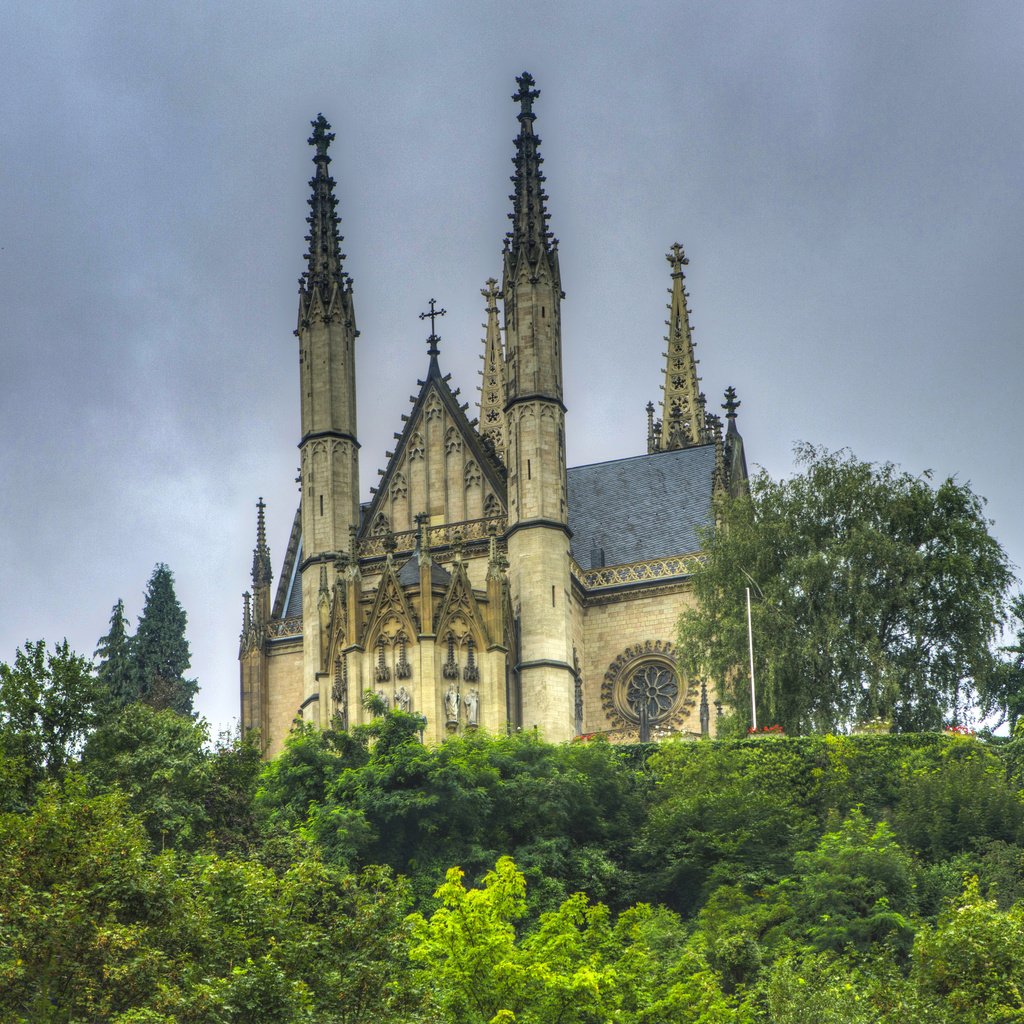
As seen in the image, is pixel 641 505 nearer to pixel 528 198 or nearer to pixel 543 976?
pixel 528 198

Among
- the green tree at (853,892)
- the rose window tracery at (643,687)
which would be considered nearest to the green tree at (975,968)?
the green tree at (853,892)

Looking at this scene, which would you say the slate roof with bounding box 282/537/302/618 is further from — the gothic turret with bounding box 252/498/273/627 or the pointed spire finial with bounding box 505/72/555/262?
the pointed spire finial with bounding box 505/72/555/262

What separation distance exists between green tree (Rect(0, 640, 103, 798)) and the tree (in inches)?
840

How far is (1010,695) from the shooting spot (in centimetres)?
6831

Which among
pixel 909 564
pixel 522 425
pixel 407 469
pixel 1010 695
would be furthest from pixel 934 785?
pixel 407 469

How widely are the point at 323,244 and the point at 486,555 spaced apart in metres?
12.5

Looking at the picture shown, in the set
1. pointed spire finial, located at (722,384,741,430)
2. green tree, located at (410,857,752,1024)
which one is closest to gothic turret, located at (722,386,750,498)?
pointed spire finial, located at (722,384,741,430)

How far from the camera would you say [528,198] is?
72.4 metres

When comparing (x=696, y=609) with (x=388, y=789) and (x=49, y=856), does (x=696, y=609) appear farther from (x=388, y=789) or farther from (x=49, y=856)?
(x=49, y=856)

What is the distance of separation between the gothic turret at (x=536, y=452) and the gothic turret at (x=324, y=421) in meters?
5.53

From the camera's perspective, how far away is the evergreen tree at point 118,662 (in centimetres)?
7356

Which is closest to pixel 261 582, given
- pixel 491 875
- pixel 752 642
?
pixel 752 642

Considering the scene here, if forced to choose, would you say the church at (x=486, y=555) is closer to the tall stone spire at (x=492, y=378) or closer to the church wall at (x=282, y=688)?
the church wall at (x=282, y=688)

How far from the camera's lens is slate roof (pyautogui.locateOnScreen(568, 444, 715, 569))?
244 feet
